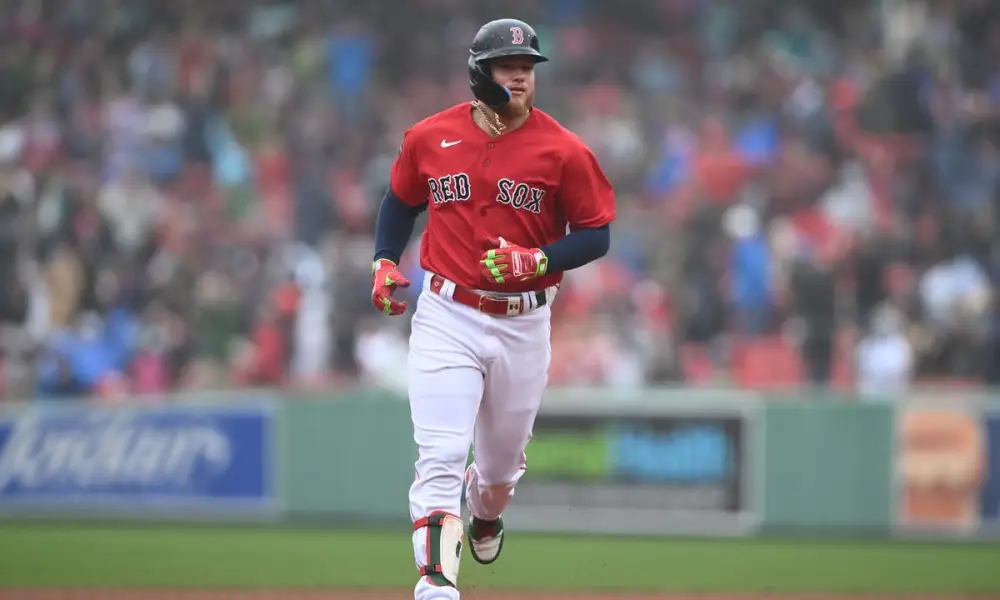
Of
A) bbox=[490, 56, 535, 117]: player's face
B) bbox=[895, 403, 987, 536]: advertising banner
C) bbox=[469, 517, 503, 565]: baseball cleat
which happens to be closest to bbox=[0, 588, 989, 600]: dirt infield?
bbox=[469, 517, 503, 565]: baseball cleat

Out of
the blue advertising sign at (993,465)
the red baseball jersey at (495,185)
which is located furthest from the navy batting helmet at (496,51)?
the blue advertising sign at (993,465)

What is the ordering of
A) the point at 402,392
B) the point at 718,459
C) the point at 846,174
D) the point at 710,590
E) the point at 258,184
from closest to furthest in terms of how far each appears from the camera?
the point at 710,590 < the point at 718,459 < the point at 402,392 < the point at 846,174 < the point at 258,184

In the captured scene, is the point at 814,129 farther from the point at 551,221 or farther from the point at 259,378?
the point at 551,221

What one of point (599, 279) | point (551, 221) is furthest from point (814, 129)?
point (551, 221)

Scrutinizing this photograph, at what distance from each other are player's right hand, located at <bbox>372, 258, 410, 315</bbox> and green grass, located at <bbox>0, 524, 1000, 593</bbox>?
313 cm

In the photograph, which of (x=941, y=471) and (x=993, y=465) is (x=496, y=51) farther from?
(x=993, y=465)

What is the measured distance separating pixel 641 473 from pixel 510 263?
683 centimetres

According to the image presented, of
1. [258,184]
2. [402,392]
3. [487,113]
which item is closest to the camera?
[487,113]

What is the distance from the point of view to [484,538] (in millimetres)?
6738

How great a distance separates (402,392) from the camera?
1313 cm

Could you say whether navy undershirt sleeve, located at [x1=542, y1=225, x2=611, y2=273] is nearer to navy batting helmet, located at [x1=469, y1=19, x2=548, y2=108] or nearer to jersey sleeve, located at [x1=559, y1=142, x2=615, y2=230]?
jersey sleeve, located at [x1=559, y1=142, x2=615, y2=230]

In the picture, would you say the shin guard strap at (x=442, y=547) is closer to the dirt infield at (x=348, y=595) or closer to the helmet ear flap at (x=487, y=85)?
the helmet ear flap at (x=487, y=85)

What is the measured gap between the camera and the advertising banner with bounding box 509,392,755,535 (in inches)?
476

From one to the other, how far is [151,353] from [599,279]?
174 inches
